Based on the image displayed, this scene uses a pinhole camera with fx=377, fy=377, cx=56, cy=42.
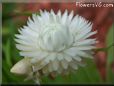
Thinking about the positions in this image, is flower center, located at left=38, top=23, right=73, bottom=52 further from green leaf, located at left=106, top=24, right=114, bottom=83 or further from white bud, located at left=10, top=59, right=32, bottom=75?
green leaf, located at left=106, top=24, right=114, bottom=83


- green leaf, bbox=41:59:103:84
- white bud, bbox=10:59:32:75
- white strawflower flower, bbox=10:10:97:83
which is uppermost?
white strawflower flower, bbox=10:10:97:83

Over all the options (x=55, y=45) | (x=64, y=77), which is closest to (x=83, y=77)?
(x=64, y=77)

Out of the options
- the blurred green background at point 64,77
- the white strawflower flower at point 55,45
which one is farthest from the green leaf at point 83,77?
the white strawflower flower at point 55,45

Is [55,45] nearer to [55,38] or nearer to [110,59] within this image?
[55,38]

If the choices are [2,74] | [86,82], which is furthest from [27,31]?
[86,82]

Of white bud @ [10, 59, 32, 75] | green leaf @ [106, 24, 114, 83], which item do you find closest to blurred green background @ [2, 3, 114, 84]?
green leaf @ [106, 24, 114, 83]

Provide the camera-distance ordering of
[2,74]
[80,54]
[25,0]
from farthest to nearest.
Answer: [25,0]
[2,74]
[80,54]

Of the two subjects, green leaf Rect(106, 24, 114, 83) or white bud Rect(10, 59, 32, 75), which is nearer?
white bud Rect(10, 59, 32, 75)

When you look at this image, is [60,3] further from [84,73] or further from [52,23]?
[52,23]
